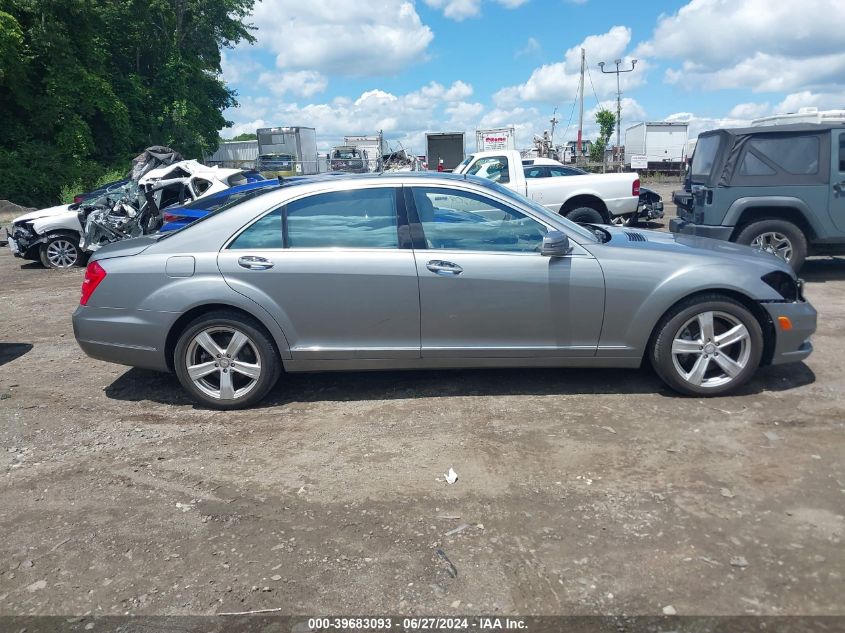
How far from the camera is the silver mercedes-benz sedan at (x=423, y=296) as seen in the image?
14.9 ft

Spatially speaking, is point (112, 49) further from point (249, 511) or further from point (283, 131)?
point (249, 511)

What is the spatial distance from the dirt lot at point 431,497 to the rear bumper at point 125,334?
0.42 m

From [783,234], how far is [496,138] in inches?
1060

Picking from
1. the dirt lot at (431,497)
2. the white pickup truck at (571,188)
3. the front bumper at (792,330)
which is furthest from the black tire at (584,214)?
the front bumper at (792,330)

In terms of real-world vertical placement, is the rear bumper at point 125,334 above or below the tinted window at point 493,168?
below

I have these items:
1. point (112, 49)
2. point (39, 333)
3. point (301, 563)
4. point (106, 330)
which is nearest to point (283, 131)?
point (112, 49)

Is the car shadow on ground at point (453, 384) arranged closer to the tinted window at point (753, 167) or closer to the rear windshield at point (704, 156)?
the tinted window at point (753, 167)

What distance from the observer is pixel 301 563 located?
298 cm

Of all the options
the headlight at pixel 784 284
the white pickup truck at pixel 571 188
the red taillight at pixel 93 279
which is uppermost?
the white pickup truck at pixel 571 188

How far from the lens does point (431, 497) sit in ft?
11.5

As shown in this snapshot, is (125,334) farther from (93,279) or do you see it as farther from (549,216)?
(549,216)

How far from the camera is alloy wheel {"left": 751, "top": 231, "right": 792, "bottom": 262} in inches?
323

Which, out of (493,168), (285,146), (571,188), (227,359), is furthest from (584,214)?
(285,146)

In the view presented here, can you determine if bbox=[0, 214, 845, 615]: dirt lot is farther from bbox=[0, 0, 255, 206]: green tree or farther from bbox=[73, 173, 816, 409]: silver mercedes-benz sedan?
bbox=[0, 0, 255, 206]: green tree
